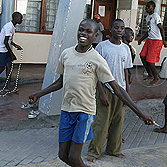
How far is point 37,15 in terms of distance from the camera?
12.3 meters

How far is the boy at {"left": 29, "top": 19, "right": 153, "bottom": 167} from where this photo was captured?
343 cm

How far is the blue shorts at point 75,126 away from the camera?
3.47 meters

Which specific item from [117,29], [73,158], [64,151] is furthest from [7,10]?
[73,158]

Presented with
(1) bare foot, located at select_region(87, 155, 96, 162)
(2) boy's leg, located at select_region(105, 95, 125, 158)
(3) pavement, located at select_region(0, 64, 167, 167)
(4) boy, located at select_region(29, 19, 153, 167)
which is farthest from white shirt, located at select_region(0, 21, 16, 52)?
(4) boy, located at select_region(29, 19, 153, 167)

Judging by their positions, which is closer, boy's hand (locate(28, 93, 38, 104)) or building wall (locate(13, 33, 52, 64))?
boy's hand (locate(28, 93, 38, 104))

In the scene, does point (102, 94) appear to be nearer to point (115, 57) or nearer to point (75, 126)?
point (115, 57)

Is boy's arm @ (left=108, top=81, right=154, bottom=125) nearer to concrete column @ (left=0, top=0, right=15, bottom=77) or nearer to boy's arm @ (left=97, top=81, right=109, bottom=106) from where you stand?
boy's arm @ (left=97, top=81, right=109, bottom=106)

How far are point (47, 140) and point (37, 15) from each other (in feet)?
26.0

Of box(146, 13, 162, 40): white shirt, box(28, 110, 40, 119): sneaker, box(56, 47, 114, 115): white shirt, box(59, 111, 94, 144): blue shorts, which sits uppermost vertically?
box(146, 13, 162, 40): white shirt

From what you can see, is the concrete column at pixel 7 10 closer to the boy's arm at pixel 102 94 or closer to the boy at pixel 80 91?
the boy's arm at pixel 102 94

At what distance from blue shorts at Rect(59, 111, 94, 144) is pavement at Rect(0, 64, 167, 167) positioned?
0.90 m

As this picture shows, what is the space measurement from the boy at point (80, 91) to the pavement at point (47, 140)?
35.3 inches

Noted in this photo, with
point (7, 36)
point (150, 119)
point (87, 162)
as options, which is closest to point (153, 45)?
point (7, 36)

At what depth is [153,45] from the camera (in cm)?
842
